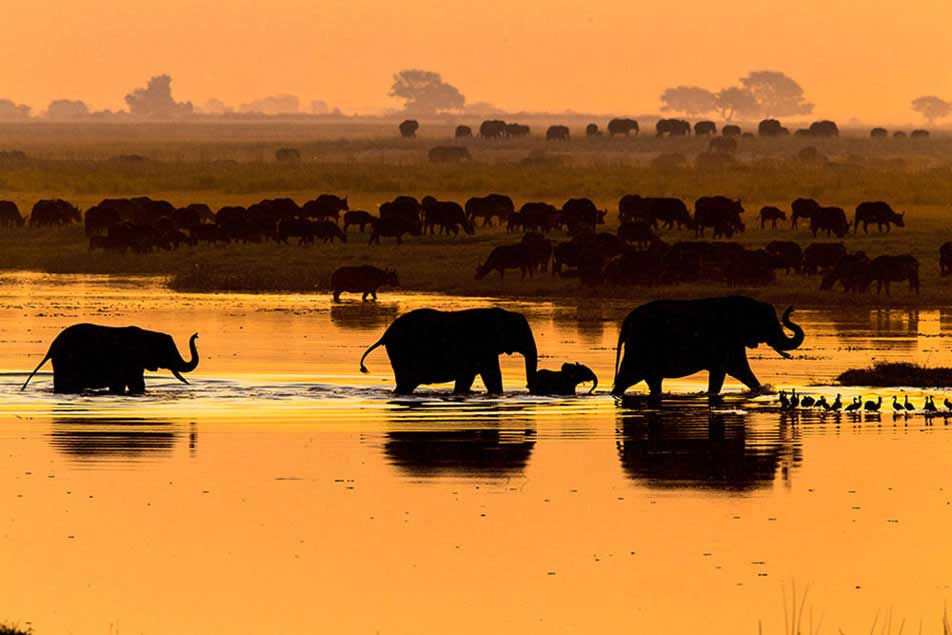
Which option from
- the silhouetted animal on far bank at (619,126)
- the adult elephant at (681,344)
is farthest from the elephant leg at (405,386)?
the silhouetted animal on far bank at (619,126)

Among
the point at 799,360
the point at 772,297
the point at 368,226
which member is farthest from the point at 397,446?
the point at 368,226

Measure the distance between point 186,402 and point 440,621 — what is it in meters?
12.4

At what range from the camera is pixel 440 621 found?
12.4m

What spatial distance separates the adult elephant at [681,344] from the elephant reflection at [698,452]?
69.2 inches

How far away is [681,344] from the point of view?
82.4 ft

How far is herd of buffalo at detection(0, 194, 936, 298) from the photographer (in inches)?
1807

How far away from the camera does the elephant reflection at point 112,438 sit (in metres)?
19.4

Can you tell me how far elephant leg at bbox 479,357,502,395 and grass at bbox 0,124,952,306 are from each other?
19377 mm

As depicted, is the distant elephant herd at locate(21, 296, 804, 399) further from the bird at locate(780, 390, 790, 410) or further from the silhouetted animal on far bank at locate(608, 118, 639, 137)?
the silhouetted animal on far bank at locate(608, 118, 639, 137)

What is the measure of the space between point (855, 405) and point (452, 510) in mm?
8257

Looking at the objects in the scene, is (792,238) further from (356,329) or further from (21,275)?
(356,329)

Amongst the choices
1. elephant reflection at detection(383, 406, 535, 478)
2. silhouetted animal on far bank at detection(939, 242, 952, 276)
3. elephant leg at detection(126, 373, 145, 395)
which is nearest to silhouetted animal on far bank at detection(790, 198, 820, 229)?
silhouetted animal on far bank at detection(939, 242, 952, 276)

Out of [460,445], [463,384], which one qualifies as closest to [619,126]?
[463,384]

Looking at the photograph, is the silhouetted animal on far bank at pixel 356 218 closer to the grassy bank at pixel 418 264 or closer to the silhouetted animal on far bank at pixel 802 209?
the grassy bank at pixel 418 264
